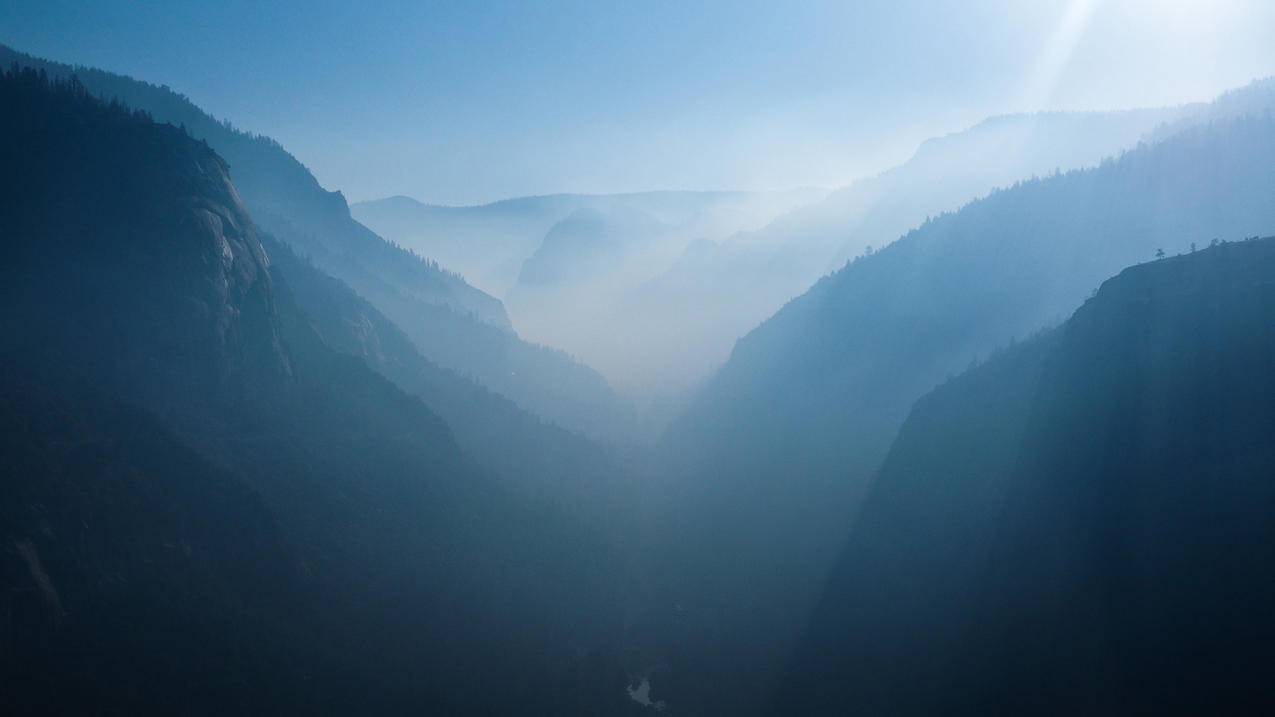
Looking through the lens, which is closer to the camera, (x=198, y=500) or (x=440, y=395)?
(x=198, y=500)

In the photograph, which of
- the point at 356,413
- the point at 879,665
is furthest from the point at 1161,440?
the point at 356,413

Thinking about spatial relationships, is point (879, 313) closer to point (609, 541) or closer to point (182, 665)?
point (609, 541)

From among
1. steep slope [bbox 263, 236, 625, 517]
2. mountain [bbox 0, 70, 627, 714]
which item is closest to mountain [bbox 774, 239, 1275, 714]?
mountain [bbox 0, 70, 627, 714]

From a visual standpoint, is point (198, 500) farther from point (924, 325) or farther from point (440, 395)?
point (924, 325)

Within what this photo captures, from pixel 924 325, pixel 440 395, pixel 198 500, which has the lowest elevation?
pixel 198 500

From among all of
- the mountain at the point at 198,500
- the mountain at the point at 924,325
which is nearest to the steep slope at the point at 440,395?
the mountain at the point at 198,500

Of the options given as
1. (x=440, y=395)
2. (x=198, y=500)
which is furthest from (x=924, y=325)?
(x=198, y=500)

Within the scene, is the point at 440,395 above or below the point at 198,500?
above

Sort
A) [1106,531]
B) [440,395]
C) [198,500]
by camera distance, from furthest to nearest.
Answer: [440,395], [198,500], [1106,531]
